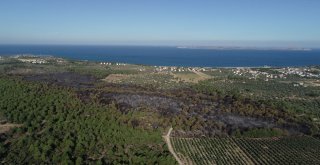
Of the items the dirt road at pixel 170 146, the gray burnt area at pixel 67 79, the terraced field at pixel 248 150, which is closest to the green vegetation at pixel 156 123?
the terraced field at pixel 248 150

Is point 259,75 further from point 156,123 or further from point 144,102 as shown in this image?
point 156,123

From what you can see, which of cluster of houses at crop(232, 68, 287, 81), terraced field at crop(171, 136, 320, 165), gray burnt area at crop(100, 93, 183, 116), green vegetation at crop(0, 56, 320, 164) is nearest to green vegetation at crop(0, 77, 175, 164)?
green vegetation at crop(0, 56, 320, 164)

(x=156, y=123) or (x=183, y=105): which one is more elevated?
(x=156, y=123)

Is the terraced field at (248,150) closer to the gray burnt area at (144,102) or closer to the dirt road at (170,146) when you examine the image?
the dirt road at (170,146)

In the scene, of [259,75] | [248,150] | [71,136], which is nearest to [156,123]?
[71,136]

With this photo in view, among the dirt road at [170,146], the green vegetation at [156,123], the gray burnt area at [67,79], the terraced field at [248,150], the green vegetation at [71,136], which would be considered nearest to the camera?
the green vegetation at [71,136]

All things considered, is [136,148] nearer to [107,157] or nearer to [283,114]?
[107,157]

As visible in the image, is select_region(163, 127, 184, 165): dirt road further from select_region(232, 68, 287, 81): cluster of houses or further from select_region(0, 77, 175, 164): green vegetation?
select_region(232, 68, 287, 81): cluster of houses
